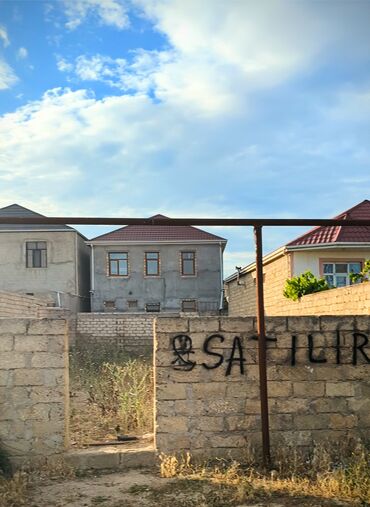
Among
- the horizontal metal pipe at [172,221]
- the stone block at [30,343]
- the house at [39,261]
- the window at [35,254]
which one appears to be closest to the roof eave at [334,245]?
the horizontal metal pipe at [172,221]

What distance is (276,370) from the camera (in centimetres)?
551

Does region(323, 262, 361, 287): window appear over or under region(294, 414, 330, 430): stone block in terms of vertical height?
over

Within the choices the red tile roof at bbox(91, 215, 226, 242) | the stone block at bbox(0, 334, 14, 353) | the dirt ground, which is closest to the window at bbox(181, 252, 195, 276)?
the red tile roof at bbox(91, 215, 226, 242)

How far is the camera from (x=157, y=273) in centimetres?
2850

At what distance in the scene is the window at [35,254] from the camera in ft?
91.6

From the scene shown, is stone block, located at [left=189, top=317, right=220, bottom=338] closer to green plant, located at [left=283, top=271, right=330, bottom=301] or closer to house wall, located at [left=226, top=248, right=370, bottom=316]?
house wall, located at [left=226, top=248, right=370, bottom=316]

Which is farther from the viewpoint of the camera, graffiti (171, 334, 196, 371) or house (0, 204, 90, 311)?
house (0, 204, 90, 311)

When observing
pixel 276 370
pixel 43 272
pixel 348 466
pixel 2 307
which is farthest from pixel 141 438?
pixel 43 272

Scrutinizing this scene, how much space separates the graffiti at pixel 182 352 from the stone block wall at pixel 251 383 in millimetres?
10

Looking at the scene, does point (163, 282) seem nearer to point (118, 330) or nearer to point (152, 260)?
point (152, 260)

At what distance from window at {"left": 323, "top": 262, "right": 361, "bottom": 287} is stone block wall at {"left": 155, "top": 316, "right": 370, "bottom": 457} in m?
11.9

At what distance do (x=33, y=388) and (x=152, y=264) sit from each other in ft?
76.5

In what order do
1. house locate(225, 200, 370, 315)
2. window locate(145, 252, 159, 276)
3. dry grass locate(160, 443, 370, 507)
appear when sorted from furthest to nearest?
window locate(145, 252, 159, 276) < house locate(225, 200, 370, 315) < dry grass locate(160, 443, 370, 507)

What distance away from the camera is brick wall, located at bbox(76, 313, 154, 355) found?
2048 cm
